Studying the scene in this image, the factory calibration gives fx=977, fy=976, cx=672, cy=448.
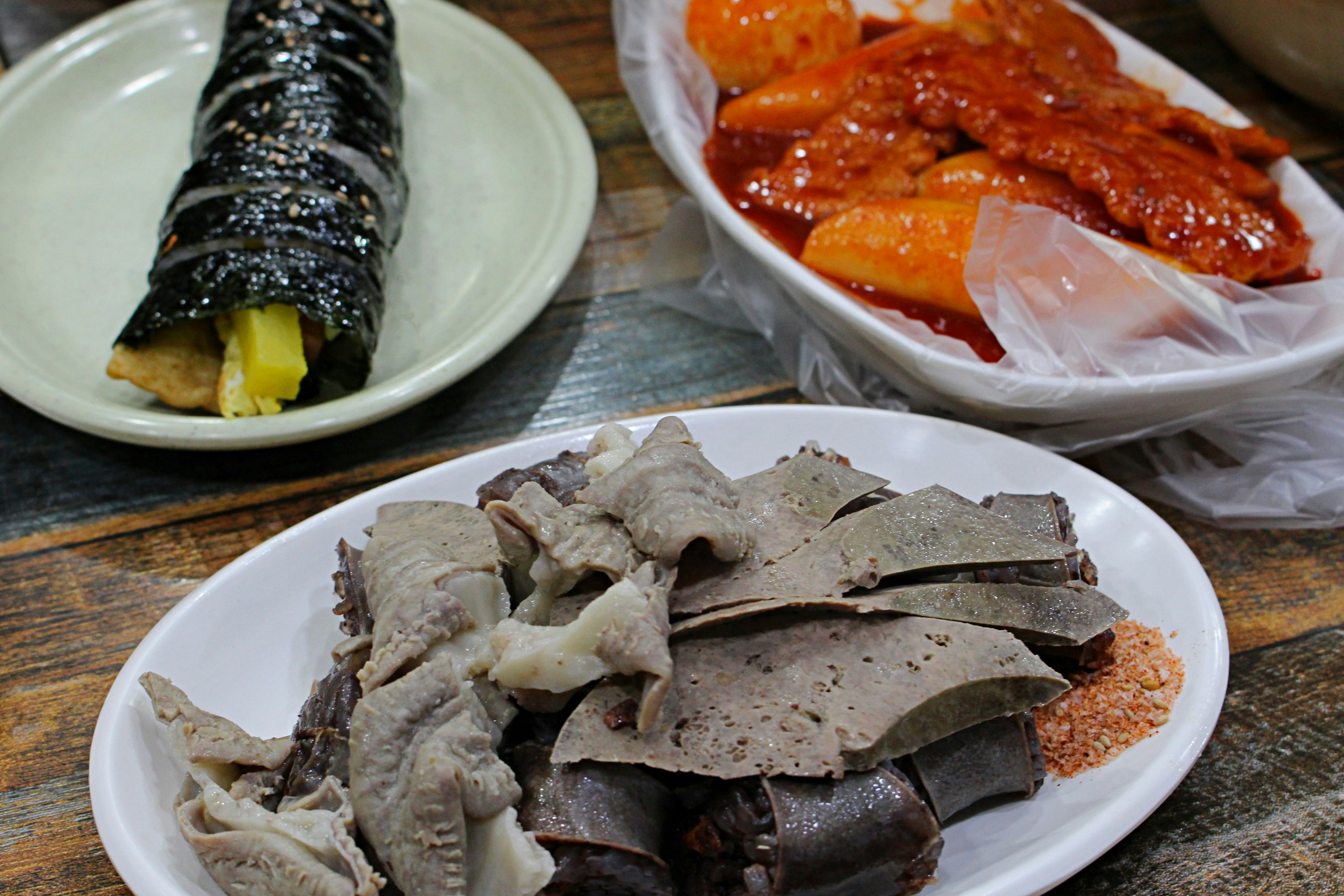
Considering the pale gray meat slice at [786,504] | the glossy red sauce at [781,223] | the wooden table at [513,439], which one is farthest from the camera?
the glossy red sauce at [781,223]

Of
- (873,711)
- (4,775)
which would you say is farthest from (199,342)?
(873,711)

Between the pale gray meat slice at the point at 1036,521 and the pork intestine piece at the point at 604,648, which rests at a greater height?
the pork intestine piece at the point at 604,648

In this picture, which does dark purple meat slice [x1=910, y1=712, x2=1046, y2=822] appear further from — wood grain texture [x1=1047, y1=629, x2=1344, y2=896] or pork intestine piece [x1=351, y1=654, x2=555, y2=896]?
pork intestine piece [x1=351, y1=654, x2=555, y2=896]

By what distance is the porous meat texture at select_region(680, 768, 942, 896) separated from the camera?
1.28 meters

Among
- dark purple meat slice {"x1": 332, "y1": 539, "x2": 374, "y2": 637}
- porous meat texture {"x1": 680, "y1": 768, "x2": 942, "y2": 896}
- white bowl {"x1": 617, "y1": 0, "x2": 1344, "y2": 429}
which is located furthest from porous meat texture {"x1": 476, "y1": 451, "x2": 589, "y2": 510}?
white bowl {"x1": 617, "y1": 0, "x2": 1344, "y2": 429}

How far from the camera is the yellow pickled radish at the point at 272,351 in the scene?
218 cm

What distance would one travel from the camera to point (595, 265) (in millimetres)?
2893

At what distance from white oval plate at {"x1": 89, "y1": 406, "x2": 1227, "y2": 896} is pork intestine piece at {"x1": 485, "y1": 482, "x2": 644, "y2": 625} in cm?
42

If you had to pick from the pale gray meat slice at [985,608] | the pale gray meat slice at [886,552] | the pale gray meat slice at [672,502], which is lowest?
the pale gray meat slice at [985,608]

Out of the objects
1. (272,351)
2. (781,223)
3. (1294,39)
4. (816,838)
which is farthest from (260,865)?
(1294,39)

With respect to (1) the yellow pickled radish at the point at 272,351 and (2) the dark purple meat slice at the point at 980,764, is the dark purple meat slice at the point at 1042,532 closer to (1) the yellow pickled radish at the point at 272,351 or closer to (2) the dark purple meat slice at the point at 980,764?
(2) the dark purple meat slice at the point at 980,764

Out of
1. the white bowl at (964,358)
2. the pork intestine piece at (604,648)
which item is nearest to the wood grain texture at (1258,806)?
the white bowl at (964,358)

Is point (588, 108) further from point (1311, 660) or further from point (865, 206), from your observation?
point (1311, 660)

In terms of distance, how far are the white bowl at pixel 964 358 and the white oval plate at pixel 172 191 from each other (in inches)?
10.9
